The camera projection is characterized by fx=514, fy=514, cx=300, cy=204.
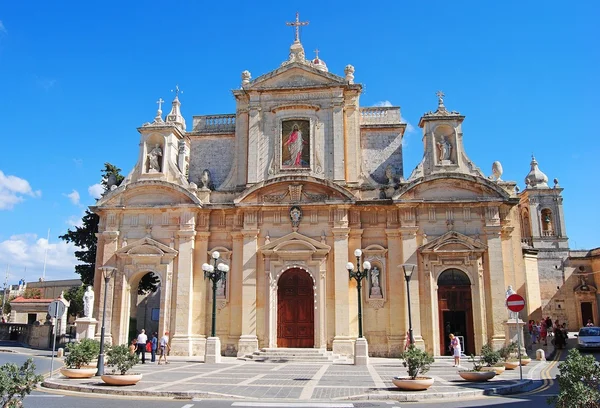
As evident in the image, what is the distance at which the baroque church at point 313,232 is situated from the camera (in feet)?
91.4

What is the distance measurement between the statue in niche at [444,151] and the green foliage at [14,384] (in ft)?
81.7

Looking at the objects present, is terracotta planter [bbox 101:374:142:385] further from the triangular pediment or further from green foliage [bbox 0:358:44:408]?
the triangular pediment

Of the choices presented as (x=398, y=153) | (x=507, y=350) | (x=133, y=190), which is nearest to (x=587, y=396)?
(x=507, y=350)

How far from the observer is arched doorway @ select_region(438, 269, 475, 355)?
27797 mm

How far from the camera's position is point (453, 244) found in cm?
2808

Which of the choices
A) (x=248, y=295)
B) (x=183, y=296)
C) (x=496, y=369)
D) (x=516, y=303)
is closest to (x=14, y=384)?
(x=516, y=303)

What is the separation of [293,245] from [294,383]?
1195 centimetres

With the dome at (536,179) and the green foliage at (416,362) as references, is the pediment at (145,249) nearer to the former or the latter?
the green foliage at (416,362)

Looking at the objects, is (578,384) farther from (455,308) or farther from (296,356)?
(455,308)

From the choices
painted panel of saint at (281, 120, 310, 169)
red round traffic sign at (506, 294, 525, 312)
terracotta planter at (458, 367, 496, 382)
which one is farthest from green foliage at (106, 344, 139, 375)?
painted panel of saint at (281, 120, 310, 169)

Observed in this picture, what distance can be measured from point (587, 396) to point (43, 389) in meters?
15.2

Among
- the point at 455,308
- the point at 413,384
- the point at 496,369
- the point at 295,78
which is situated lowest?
the point at 496,369

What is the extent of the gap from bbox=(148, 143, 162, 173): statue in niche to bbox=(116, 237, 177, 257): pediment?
4.41 metres

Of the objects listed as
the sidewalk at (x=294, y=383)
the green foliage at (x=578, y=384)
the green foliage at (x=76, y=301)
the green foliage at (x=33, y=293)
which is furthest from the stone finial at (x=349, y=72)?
the green foliage at (x=33, y=293)
